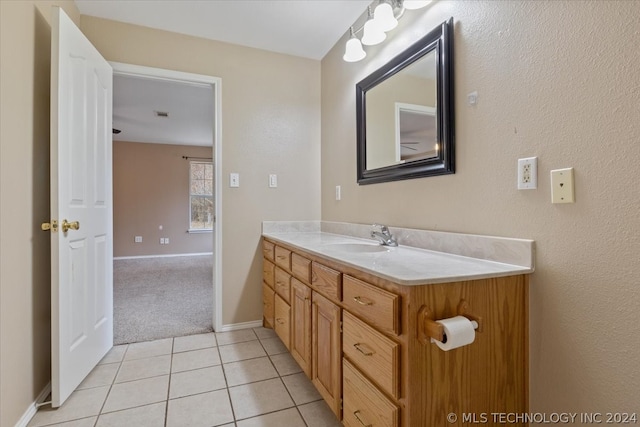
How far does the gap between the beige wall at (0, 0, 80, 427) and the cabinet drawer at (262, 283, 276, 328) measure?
1263mm

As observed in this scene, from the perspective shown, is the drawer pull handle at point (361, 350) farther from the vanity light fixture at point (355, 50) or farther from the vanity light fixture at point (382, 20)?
the vanity light fixture at point (355, 50)

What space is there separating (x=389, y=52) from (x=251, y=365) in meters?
2.08

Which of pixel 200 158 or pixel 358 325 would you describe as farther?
pixel 200 158

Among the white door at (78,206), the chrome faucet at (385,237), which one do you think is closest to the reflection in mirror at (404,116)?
the chrome faucet at (385,237)

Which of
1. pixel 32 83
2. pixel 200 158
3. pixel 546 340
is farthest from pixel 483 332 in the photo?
pixel 200 158

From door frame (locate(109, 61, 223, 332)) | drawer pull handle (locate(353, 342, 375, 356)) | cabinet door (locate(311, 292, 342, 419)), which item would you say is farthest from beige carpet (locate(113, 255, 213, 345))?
drawer pull handle (locate(353, 342, 375, 356))

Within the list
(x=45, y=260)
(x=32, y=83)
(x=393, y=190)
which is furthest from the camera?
(x=393, y=190)

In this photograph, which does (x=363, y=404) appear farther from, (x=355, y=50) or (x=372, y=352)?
(x=355, y=50)

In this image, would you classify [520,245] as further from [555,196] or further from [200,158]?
[200,158]

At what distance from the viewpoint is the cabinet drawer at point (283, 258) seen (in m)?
1.91

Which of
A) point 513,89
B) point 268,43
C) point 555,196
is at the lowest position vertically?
point 555,196

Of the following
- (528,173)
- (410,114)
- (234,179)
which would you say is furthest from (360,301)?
(234,179)

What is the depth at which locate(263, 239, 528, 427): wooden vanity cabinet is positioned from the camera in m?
0.92

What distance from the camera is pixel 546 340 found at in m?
1.04
